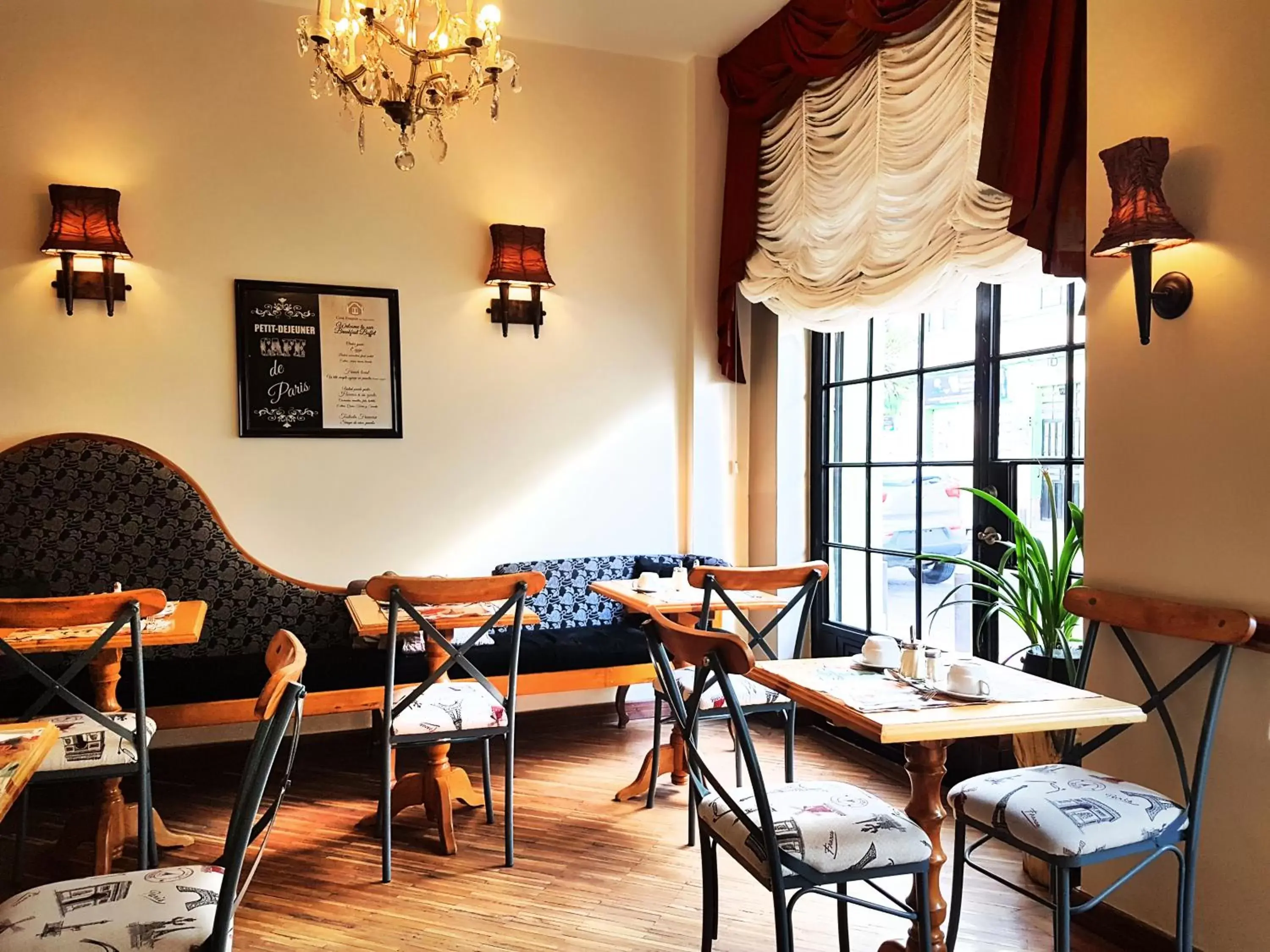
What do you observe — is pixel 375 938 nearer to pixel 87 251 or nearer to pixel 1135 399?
pixel 1135 399

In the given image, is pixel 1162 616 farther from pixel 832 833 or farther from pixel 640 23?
pixel 640 23

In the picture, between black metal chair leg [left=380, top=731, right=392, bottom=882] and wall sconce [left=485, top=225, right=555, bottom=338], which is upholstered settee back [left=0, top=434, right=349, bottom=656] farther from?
wall sconce [left=485, top=225, right=555, bottom=338]

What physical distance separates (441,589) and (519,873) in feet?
2.86

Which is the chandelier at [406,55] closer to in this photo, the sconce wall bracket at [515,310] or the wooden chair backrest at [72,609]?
the wooden chair backrest at [72,609]

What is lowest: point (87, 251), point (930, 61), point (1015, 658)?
point (1015, 658)

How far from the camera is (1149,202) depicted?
219 cm

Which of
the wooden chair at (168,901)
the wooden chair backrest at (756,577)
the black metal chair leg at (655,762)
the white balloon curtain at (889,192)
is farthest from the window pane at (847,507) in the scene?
the wooden chair at (168,901)

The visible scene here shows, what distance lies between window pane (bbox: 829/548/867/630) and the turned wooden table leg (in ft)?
6.48

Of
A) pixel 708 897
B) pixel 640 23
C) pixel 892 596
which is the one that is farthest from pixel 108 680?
pixel 640 23

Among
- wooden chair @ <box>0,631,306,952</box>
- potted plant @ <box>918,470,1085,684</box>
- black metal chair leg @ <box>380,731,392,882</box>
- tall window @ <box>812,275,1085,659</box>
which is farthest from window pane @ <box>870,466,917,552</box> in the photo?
wooden chair @ <box>0,631,306,952</box>

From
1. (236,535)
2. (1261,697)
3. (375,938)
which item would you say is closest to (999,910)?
(1261,697)

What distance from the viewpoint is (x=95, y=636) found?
2.65m

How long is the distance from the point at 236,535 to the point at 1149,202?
338 cm

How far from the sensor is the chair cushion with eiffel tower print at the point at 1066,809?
74.8 inches
